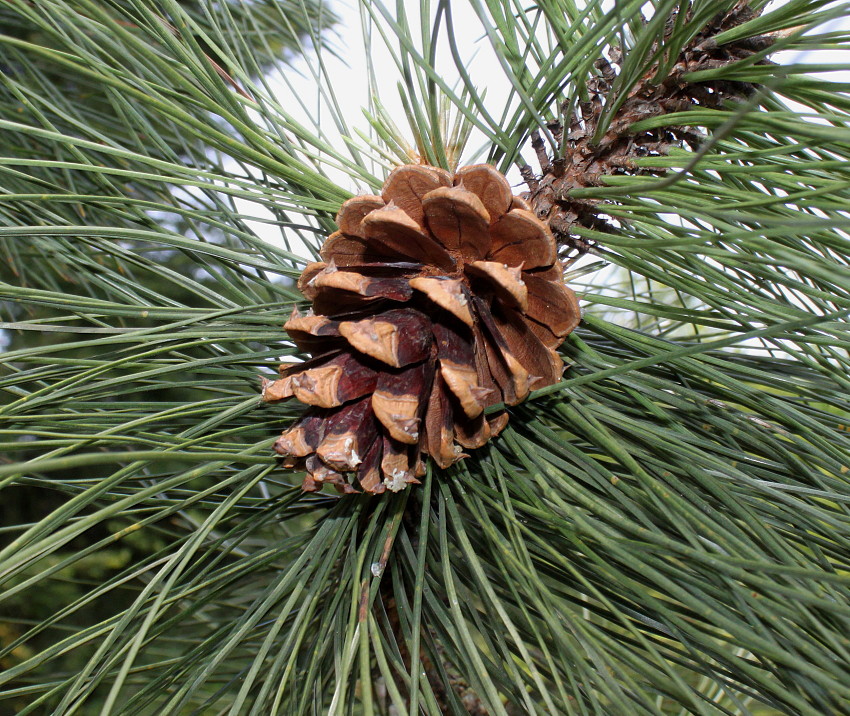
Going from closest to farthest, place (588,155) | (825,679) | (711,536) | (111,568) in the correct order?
1. (825,679)
2. (711,536)
3. (588,155)
4. (111,568)

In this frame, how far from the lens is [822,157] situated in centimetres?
47

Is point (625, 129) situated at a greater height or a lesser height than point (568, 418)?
greater

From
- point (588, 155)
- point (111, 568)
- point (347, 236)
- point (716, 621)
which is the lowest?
point (111, 568)

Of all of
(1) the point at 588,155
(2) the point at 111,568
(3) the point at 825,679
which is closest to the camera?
(3) the point at 825,679

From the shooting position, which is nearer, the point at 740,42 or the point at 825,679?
the point at 825,679

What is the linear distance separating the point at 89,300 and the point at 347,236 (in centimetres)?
18

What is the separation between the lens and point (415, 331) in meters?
0.43

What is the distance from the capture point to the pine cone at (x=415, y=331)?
1.34 ft

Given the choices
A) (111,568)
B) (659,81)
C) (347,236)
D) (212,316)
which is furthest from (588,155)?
(111,568)

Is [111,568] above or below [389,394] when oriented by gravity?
below

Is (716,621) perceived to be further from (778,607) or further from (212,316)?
(212,316)

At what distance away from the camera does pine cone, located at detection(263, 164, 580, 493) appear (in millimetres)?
407

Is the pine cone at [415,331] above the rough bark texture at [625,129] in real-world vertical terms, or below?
below

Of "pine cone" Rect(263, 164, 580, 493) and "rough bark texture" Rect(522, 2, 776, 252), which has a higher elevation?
"rough bark texture" Rect(522, 2, 776, 252)
